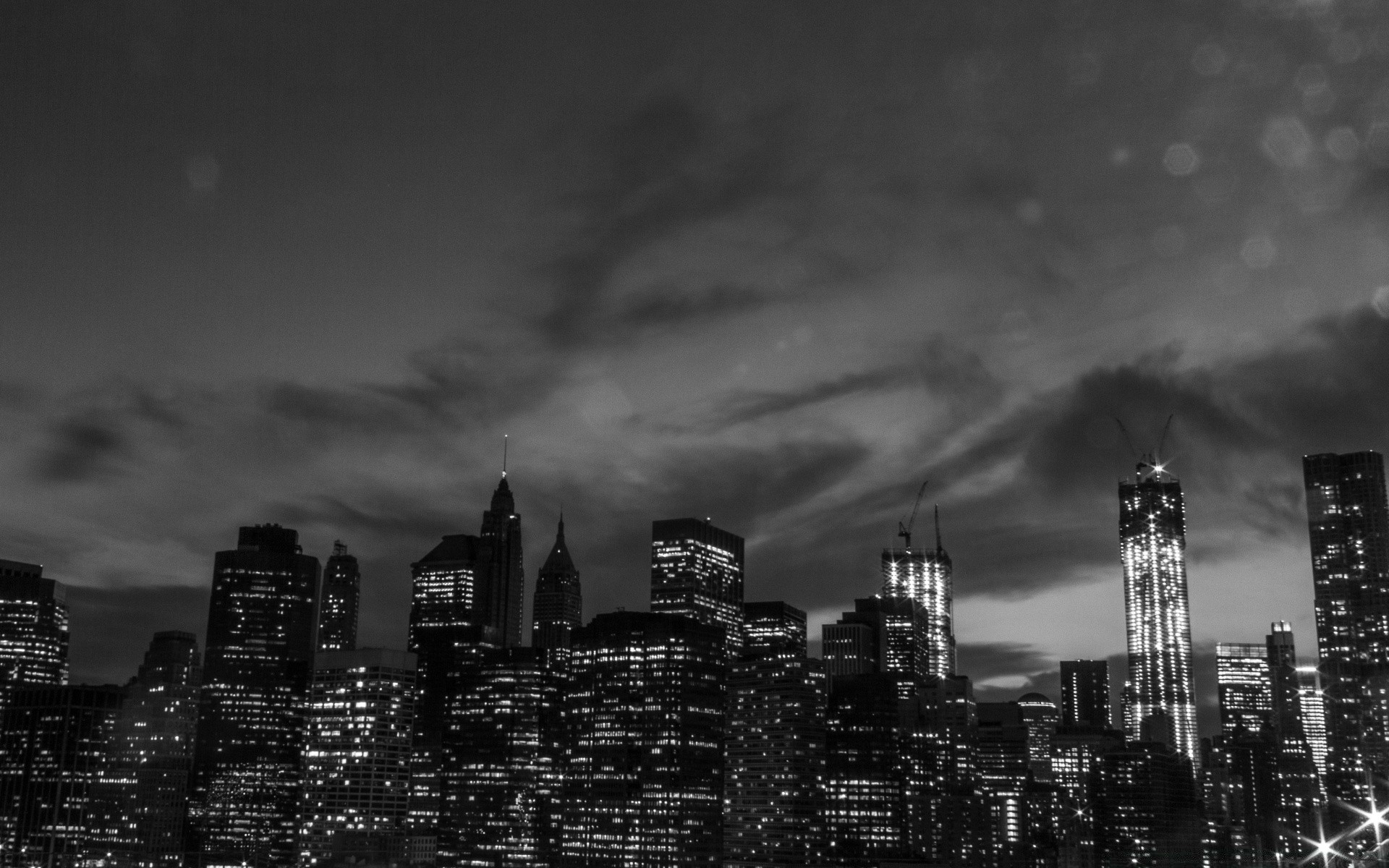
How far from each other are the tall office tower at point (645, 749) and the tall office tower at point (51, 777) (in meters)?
67.2

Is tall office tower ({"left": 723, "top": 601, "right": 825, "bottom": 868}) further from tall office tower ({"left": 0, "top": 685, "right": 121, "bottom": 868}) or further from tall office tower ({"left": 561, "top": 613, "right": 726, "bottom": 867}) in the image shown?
tall office tower ({"left": 0, "top": 685, "right": 121, "bottom": 868})

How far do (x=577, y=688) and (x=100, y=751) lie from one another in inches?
2703

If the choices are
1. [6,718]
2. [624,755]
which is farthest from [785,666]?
[6,718]

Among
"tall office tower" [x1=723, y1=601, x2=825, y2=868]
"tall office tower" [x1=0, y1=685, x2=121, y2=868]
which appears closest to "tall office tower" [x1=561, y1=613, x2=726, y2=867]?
"tall office tower" [x1=723, y1=601, x2=825, y2=868]

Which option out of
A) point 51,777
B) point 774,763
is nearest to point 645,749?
point 774,763

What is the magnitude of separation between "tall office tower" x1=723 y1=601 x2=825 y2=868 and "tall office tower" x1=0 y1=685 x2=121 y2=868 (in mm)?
88409

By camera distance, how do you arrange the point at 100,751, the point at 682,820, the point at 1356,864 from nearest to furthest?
the point at 1356,864 → the point at 682,820 → the point at 100,751

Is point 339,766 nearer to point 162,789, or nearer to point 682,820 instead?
point 162,789

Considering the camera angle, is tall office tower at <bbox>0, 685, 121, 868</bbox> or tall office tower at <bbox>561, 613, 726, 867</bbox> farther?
tall office tower at <bbox>0, 685, 121, 868</bbox>

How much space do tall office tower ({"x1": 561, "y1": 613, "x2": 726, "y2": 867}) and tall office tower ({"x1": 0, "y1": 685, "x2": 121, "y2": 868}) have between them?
67.2 metres

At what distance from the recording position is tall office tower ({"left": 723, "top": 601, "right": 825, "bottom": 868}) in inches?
7180

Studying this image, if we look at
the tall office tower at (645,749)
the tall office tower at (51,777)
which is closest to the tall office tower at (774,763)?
the tall office tower at (645,749)

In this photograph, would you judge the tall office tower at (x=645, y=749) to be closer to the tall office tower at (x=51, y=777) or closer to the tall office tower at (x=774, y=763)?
the tall office tower at (x=774, y=763)

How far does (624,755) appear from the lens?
189 m
